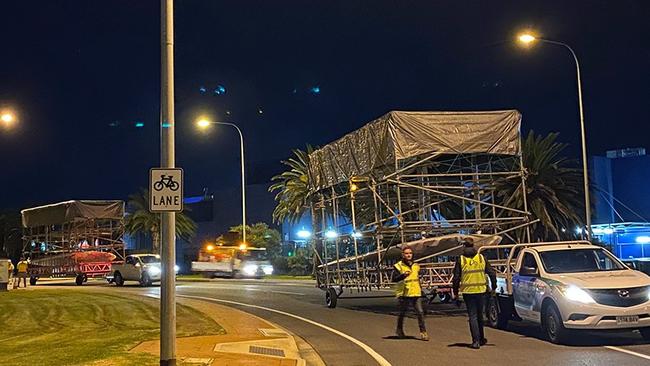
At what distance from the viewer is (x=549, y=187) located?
37031 millimetres

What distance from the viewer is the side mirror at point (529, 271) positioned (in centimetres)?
1371

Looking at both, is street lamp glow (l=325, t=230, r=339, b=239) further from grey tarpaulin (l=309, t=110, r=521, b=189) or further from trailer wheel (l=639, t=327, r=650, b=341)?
trailer wheel (l=639, t=327, r=650, b=341)

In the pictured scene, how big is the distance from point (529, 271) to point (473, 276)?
1.90 m

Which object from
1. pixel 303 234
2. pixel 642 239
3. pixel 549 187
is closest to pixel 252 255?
pixel 303 234

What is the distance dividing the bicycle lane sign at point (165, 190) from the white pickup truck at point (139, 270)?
1115 inches

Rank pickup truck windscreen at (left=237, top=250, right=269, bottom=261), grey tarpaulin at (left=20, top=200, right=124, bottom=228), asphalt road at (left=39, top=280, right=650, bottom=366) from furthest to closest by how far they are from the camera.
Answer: pickup truck windscreen at (left=237, top=250, right=269, bottom=261) < grey tarpaulin at (left=20, top=200, right=124, bottom=228) < asphalt road at (left=39, top=280, right=650, bottom=366)

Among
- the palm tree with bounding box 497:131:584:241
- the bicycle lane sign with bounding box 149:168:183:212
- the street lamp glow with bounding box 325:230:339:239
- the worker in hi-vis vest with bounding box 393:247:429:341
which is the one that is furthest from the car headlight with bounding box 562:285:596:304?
the palm tree with bounding box 497:131:584:241

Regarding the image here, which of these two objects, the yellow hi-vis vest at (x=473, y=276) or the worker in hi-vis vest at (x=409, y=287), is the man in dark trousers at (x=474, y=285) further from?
the worker in hi-vis vest at (x=409, y=287)

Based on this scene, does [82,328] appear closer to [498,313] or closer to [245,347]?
[245,347]

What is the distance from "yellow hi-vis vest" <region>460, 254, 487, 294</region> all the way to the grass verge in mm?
5280

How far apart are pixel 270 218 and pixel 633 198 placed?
1423 inches

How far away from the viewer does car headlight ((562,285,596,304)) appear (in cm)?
1215

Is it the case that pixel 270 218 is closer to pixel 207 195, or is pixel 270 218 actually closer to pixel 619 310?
pixel 207 195

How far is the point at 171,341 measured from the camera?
9945 mm
